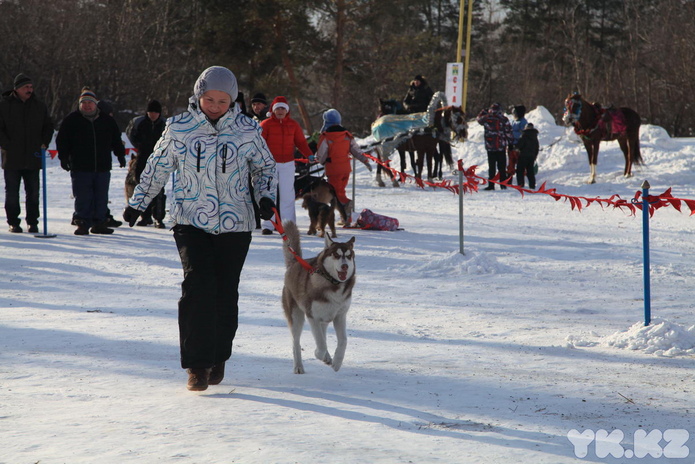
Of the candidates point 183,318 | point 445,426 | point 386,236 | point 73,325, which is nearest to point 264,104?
point 386,236

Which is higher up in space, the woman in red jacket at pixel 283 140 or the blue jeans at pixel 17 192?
the woman in red jacket at pixel 283 140

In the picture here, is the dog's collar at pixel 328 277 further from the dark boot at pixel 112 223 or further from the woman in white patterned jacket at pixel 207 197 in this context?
the dark boot at pixel 112 223

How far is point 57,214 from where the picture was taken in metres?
13.7

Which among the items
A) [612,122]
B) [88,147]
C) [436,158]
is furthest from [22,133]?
[612,122]

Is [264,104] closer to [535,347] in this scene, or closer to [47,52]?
[535,347]

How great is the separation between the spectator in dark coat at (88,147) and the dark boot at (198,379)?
6.65 metres

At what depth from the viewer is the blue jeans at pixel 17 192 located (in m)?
10.6

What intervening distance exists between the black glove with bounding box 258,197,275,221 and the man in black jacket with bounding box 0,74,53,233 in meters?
6.88

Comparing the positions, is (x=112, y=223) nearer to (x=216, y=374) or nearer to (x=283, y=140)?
(x=283, y=140)

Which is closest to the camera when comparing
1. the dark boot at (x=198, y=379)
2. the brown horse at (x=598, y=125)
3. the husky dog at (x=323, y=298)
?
the dark boot at (x=198, y=379)

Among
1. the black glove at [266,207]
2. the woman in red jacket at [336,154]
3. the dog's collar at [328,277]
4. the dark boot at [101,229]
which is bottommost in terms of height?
the dark boot at [101,229]

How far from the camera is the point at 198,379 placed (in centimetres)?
445

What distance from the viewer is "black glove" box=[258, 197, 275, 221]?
14.6ft

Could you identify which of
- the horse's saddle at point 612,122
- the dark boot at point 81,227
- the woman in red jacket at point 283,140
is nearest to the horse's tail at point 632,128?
the horse's saddle at point 612,122
